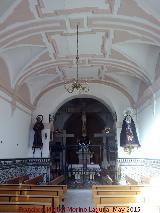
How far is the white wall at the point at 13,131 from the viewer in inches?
337

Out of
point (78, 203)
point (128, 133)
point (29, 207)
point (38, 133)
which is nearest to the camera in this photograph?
point (29, 207)

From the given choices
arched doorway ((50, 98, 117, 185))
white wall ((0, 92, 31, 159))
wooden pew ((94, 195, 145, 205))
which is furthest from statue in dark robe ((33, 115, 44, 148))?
wooden pew ((94, 195, 145, 205))

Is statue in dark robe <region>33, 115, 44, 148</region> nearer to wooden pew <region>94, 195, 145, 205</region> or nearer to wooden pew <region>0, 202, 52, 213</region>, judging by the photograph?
wooden pew <region>94, 195, 145, 205</region>

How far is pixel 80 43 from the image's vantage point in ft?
26.9

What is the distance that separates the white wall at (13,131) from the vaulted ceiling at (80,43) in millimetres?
564

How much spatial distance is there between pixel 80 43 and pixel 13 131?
12.6ft

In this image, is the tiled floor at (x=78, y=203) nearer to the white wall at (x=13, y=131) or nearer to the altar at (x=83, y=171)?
the white wall at (x=13, y=131)

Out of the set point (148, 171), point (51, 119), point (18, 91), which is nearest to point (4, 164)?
point (18, 91)

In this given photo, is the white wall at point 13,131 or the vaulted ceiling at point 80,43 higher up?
the vaulted ceiling at point 80,43

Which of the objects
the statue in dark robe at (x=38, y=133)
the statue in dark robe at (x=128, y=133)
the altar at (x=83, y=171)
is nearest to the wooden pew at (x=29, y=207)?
the statue in dark robe at (x=128, y=133)

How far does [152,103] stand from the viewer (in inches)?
359

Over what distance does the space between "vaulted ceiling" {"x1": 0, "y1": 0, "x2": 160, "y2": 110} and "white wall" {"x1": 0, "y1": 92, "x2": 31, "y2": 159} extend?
1.85 ft

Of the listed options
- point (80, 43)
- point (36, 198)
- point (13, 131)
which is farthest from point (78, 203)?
point (80, 43)

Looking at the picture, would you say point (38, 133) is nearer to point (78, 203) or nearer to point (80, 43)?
point (80, 43)
